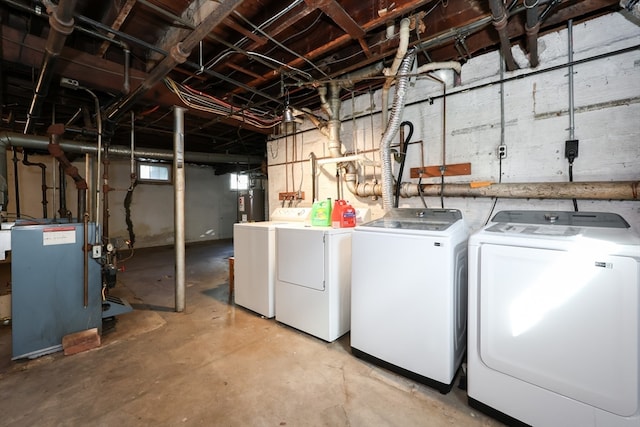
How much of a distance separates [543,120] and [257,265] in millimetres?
2909

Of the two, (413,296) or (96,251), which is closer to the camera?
(413,296)

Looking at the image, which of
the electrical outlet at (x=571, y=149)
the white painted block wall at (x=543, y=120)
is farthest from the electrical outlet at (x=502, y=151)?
the electrical outlet at (x=571, y=149)

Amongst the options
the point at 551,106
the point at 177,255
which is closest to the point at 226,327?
the point at 177,255

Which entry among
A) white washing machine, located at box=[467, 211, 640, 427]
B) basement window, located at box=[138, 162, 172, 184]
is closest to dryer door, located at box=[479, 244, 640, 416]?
white washing machine, located at box=[467, 211, 640, 427]

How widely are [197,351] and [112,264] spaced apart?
4.30 ft

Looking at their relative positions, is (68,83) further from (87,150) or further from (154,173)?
(154,173)

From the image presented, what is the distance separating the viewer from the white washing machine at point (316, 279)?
2.32 m

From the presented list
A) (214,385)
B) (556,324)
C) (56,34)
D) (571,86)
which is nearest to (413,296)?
(556,324)

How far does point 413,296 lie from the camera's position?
5.91 ft

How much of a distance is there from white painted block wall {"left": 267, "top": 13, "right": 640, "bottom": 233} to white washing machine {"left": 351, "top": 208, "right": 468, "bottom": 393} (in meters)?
0.73

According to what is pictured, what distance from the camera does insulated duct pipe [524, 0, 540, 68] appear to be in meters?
1.63

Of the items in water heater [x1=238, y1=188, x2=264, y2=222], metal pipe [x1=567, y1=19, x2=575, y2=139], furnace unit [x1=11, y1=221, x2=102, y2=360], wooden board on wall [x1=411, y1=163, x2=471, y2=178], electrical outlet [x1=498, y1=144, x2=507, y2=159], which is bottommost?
furnace unit [x1=11, y1=221, x2=102, y2=360]

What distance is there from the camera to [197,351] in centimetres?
225

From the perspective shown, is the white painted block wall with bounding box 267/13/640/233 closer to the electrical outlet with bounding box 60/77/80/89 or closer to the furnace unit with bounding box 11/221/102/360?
the electrical outlet with bounding box 60/77/80/89
